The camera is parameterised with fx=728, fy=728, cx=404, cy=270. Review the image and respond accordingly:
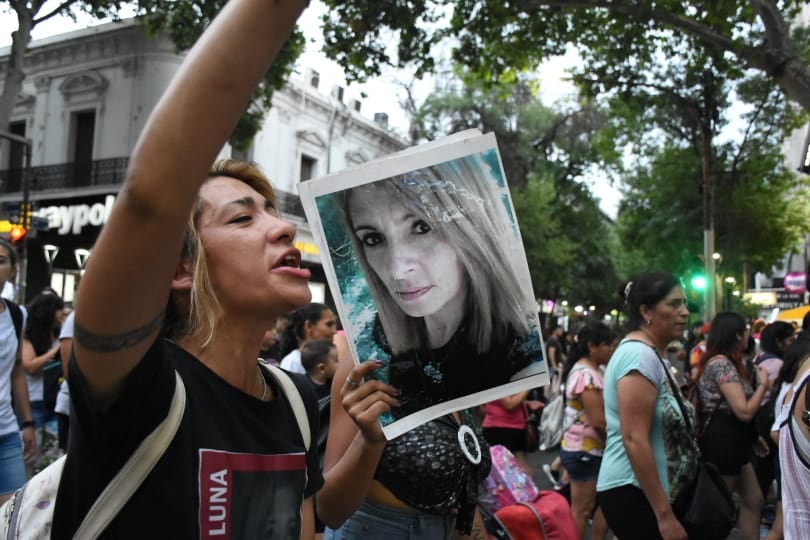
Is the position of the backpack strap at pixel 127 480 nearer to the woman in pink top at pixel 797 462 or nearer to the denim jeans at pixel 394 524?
the denim jeans at pixel 394 524

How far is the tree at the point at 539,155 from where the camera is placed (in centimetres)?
2859

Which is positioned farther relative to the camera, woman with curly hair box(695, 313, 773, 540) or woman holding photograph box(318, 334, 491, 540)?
woman with curly hair box(695, 313, 773, 540)

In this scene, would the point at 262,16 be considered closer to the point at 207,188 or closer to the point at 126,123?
the point at 207,188

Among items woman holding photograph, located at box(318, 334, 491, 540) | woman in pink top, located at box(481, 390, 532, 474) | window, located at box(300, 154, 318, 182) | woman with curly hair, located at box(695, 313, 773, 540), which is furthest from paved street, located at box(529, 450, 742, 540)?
window, located at box(300, 154, 318, 182)

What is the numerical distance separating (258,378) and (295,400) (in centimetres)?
10

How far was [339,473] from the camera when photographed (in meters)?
2.12

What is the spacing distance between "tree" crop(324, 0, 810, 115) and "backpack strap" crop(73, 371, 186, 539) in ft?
29.7

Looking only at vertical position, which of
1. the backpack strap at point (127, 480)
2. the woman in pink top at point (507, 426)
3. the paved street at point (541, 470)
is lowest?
the paved street at point (541, 470)

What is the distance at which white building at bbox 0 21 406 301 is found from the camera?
68.1 feet

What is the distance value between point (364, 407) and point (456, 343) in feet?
0.93

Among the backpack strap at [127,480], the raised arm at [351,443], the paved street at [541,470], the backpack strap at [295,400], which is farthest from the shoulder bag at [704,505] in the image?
the paved street at [541,470]

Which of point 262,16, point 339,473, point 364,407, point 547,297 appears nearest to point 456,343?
point 364,407

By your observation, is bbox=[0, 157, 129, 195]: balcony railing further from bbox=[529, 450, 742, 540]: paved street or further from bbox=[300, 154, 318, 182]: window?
bbox=[529, 450, 742, 540]: paved street

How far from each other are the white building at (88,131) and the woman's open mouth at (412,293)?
1983 cm
